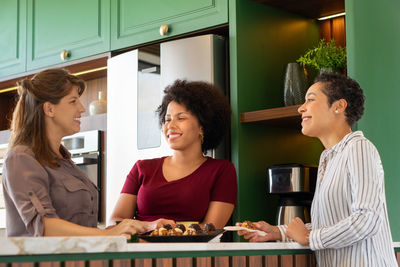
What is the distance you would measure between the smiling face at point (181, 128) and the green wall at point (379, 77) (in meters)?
0.66

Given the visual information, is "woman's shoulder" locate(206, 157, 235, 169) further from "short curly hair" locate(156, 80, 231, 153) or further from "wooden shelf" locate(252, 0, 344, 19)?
"wooden shelf" locate(252, 0, 344, 19)

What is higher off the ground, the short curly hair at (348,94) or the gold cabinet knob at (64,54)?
the gold cabinet knob at (64,54)

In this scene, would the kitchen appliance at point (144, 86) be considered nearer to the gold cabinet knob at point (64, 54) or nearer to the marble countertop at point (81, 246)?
the gold cabinet knob at point (64, 54)

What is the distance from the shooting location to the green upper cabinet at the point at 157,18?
2939 mm

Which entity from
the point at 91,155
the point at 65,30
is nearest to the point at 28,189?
the point at 91,155

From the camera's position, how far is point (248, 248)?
170 centimetres

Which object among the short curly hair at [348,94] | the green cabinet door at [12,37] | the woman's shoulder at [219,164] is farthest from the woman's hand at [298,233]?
the green cabinet door at [12,37]

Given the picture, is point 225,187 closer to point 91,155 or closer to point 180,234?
point 180,234

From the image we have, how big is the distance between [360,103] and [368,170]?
Result: 0.34m

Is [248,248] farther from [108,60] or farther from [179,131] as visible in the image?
[108,60]

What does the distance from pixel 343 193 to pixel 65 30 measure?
7.70 ft

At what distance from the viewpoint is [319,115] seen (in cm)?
200

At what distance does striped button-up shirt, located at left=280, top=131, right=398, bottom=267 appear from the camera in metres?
1.72

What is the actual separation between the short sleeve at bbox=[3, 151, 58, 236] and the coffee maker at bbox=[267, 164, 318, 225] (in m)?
1.14
